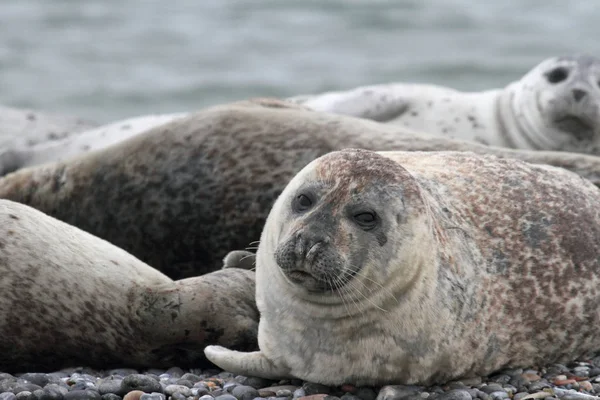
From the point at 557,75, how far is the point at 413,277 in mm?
4080

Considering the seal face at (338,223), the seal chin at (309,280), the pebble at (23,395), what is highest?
the seal face at (338,223)

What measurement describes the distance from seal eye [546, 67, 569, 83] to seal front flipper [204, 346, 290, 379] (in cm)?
399

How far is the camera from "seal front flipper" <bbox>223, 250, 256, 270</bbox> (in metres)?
4.84

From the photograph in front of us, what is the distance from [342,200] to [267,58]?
44.7 feet

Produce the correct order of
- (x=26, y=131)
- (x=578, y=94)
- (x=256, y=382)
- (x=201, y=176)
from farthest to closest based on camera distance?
(x=26, y=131)
(x=578, y=94)
(x=201, y=176)
(x=256, y=382)

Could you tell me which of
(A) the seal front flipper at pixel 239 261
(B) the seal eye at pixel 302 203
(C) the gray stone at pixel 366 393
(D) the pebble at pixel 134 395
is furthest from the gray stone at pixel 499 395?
(A) the seal front flipper at pixel 239 261

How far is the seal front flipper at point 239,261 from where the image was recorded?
4.84 metres

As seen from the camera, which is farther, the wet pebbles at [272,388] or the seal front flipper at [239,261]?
the seal front flipper at [239,261]

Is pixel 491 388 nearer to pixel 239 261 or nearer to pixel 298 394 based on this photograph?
pixel 298 394

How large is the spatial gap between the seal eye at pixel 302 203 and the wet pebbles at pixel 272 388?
1.87 feet

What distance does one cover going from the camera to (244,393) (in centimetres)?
398

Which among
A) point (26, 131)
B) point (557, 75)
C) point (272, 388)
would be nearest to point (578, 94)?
point (557, 75)

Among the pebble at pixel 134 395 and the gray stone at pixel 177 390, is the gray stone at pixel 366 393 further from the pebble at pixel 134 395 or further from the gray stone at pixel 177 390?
the pebble at pixel 134 395

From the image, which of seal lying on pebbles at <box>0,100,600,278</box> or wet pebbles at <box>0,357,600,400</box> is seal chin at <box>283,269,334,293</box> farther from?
seal lying on pebbles at <box>0,100,600,278</box>
